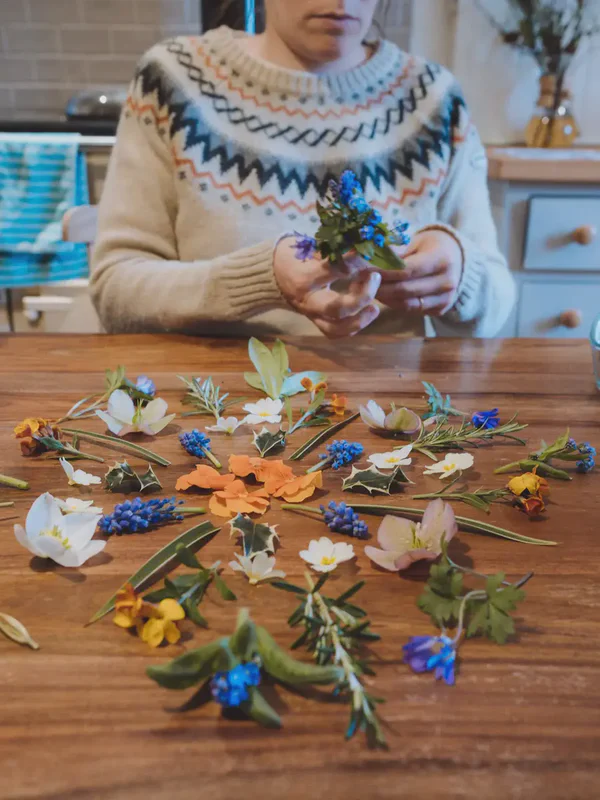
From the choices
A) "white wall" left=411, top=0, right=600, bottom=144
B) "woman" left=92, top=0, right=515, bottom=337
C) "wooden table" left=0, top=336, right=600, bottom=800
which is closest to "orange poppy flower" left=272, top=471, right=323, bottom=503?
"wooden table" left=0, top=336, right=600, bottom=800

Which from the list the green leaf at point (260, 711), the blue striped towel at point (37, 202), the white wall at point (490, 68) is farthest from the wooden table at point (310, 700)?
the white wall at point (490, 68)

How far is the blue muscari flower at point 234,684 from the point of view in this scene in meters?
0.30

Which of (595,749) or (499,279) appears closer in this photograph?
(595,749)

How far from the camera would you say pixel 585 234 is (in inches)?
65.5

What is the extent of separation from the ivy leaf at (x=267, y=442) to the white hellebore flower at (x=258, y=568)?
6.8 inches

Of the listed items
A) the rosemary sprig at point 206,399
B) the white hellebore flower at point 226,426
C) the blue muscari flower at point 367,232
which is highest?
the blue muscari flower at point 367,232

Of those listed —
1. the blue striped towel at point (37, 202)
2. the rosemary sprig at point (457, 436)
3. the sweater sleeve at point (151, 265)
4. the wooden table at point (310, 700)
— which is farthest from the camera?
the blue striped towel at point (37, 202)

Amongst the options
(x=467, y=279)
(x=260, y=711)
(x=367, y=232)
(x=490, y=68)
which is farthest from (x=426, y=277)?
(x=490, y=68)

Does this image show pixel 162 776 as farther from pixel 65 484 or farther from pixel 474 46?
pixel 474 46

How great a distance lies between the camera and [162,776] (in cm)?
28

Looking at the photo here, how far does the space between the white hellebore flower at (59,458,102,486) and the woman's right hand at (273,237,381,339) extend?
360 mm

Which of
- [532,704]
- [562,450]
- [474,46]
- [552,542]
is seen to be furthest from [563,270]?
[532,704]

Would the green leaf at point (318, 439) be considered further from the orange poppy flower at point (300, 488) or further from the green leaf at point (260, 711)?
the green leaf at point (260, 711)

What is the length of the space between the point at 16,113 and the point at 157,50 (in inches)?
59.7
